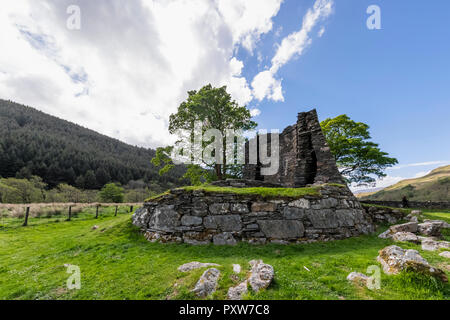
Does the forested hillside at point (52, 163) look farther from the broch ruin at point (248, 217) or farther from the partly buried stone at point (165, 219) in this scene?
the broch ruin at point (248, 217)

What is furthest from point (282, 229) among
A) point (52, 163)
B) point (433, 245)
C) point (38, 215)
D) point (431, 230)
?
point (52, 163)

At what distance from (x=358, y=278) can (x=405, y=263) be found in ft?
2.92

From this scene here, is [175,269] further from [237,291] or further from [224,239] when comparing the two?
[224,239]

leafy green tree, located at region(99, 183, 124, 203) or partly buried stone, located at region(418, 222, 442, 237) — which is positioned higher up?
partly buried stone, located at region(418, 222, 442, 237)

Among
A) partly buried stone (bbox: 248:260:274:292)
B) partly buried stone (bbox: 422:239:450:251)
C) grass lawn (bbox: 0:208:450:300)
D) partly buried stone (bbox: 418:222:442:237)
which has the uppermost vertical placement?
partly buried stone (bbox: 418:222:442:237)

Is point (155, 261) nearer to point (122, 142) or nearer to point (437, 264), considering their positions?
point (437, 264)

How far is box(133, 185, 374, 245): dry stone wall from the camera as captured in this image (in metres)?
6.21

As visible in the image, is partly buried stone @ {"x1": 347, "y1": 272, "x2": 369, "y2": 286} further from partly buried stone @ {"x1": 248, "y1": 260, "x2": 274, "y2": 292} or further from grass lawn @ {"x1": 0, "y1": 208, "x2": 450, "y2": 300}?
partly buried stone @ {"x1": 248, "y1": 260, "x2": 274, "y2": 292}

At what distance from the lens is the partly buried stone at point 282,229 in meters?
6.16

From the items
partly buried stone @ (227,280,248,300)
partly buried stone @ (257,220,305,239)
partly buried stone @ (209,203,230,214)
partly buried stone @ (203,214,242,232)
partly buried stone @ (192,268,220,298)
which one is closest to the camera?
partly buried stone @ (227,280,248,300)

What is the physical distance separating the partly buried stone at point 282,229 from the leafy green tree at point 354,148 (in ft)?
51.7

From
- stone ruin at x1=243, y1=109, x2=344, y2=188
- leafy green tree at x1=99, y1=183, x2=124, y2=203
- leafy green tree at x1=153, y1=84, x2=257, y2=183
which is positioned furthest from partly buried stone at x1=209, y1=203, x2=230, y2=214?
leafy green tree at x1=99, y1=183, x2=124, y2=203

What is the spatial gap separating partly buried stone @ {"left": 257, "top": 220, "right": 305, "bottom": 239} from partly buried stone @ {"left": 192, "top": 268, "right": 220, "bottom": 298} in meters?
3.28
